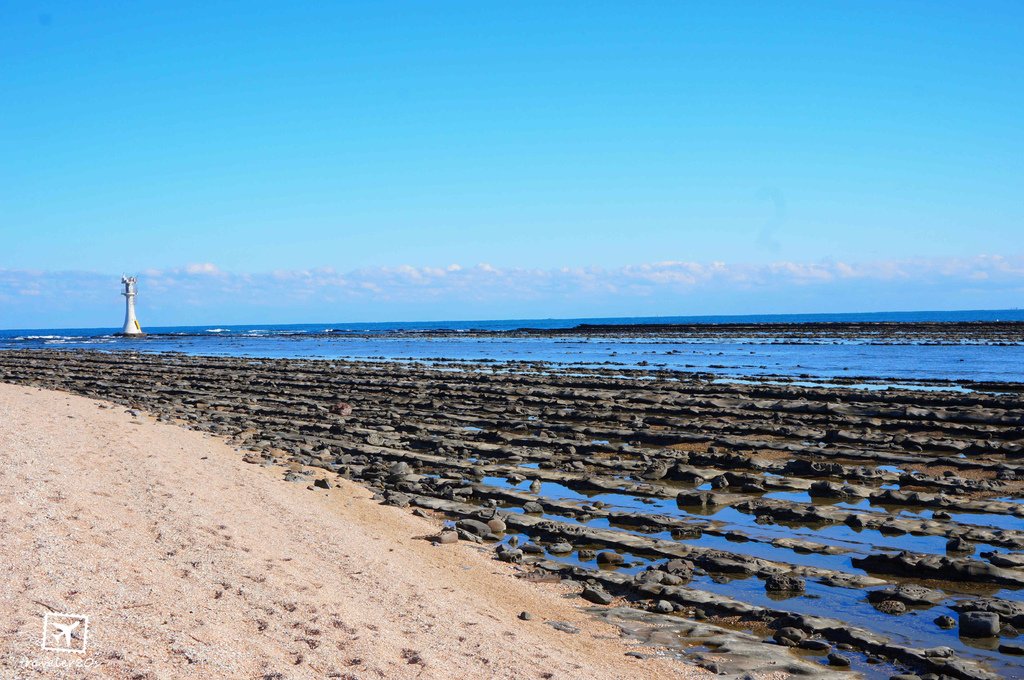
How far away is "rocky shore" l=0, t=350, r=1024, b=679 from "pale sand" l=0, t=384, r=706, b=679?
0.94m

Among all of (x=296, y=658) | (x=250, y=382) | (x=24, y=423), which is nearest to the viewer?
(x=296, y=658)

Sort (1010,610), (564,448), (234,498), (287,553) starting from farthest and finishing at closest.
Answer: (564,448) < (234,498) < (287,553) < (1010,610)

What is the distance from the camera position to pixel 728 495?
48.1 ft

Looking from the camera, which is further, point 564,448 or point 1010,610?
point 564,448

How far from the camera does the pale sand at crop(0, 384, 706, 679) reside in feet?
20.9

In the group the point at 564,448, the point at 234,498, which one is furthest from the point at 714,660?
the point at 564,448

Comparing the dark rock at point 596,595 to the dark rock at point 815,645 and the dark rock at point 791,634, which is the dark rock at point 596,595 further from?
the dark rock at point 815,645

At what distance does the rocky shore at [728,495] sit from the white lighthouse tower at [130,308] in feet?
299

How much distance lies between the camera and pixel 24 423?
56.5ft

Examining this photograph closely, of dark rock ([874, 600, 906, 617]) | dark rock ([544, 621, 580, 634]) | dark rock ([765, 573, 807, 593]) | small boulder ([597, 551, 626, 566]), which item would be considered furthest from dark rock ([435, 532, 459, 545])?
dark rock ([874, 600, 906, 617])

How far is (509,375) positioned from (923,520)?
28.8 metres

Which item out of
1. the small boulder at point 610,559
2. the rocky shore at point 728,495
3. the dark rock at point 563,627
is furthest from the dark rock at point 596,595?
the small boulder at point 610,559

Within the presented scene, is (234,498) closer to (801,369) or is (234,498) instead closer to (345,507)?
(345,507)

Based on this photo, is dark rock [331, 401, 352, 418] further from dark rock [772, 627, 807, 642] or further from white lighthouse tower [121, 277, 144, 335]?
white lighthouse tower [121, 277, 144, 335]
